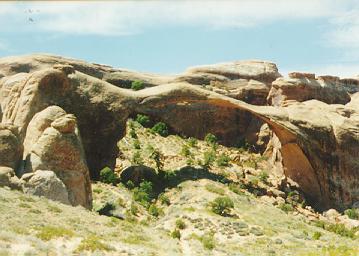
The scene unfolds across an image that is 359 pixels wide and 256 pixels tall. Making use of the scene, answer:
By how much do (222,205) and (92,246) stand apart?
18.1 m

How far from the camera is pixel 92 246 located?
26.0 meters

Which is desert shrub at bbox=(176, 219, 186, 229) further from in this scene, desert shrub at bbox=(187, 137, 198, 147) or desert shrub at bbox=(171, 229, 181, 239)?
desert shrub at bbox=(187, 137, 198, 147)

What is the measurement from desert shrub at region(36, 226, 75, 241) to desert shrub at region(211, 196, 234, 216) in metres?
16.9

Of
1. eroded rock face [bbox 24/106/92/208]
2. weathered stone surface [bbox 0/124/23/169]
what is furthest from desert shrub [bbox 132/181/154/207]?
weathered stone surface [bbox 0/124/23/169]

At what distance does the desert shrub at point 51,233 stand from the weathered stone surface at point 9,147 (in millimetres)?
9508

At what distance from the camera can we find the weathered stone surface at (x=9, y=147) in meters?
35.6

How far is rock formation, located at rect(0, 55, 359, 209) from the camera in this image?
4219 cm

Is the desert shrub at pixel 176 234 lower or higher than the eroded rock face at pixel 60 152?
lower

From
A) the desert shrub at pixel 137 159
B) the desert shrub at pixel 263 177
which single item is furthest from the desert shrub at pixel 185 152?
the desert shrub at pixel 263 177

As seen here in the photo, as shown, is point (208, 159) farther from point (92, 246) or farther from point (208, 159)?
point (92, 246)

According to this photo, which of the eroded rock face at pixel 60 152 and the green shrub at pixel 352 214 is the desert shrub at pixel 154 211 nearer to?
the eroded rock face at pixel 60 152

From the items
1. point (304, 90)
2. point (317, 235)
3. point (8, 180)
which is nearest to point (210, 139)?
point (304, 90)

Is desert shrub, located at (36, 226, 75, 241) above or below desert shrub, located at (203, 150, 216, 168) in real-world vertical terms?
above

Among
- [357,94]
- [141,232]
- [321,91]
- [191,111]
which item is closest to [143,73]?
[191,111]
